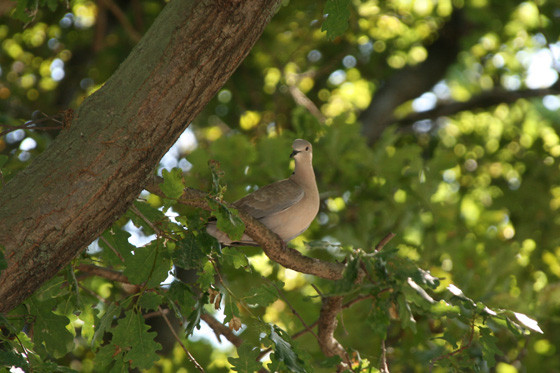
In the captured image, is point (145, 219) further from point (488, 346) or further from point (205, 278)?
point (488, 346)

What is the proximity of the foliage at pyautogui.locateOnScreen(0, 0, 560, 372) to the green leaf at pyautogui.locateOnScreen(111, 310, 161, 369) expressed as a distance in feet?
0.03

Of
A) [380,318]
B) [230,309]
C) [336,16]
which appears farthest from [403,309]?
[336,16]

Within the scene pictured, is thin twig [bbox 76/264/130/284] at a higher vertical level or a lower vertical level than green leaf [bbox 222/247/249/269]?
lower

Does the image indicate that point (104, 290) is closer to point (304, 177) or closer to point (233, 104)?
point (304, 177)

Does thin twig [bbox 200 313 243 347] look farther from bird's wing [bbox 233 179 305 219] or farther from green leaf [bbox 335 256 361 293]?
green leaf [bbox 335 256 361 293]

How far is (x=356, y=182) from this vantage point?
6.11 metres

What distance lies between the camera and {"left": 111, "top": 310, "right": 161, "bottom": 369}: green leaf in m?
3.05

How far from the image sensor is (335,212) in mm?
6543

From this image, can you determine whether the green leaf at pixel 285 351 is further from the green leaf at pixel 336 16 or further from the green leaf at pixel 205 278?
the green leaf at pixel 336 16

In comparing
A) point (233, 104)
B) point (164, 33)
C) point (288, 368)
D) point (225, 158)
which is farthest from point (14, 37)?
point (288, 368)

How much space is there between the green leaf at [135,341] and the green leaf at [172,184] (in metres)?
0.73

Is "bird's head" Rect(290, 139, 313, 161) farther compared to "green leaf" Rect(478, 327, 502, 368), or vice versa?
"bird's head" Rect(290, 139, 313, 161)

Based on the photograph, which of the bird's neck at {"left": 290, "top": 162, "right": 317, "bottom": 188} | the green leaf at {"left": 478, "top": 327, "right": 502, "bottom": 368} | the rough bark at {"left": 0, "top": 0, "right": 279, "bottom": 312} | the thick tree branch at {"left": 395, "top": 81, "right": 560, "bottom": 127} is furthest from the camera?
the thick tree branch at {"left": 395, "top": 81, "right": 560, "bottom": 127}

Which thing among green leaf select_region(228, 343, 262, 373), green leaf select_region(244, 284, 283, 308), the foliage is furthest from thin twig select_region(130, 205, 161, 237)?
green leaf select_region(228, 343, 262, 373)
